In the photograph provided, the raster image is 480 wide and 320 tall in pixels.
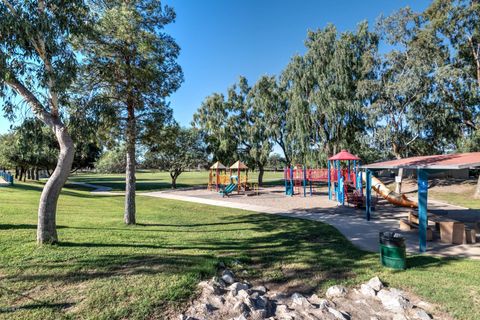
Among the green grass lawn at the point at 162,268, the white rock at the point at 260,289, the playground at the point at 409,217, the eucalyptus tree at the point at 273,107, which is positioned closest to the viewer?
the green grass lawn at the point at 162,268

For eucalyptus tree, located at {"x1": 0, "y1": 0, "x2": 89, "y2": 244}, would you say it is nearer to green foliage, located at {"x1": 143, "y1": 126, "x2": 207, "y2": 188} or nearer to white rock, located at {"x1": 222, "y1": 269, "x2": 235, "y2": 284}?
white rock, located at {"x1": 222, "y1": 269, "x2": 235, "y2": 284}

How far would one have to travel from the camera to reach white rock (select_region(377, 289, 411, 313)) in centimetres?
422

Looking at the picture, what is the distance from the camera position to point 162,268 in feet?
18.2

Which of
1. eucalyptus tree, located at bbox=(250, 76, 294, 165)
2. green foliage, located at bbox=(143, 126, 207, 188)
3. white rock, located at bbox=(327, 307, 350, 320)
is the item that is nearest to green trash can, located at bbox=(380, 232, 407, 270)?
white rock, located at bbox=(327, 307, 350, 320)

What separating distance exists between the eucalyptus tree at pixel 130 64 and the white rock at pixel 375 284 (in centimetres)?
700

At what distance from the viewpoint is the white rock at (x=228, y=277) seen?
5142 mm

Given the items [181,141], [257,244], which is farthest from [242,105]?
[257,244]

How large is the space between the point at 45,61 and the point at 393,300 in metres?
7.94

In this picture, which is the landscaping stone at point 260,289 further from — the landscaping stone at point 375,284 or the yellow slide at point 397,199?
the yellow slide at point 397,199

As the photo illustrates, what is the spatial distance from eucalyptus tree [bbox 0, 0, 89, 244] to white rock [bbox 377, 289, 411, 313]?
7.03 m

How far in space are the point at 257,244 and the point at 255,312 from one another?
3.67m

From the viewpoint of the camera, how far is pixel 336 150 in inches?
944

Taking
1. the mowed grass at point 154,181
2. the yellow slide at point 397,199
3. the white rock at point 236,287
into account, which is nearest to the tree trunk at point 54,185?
the white rock at point 236,287

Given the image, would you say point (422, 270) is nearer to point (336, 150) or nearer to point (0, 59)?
point (0, 59)
